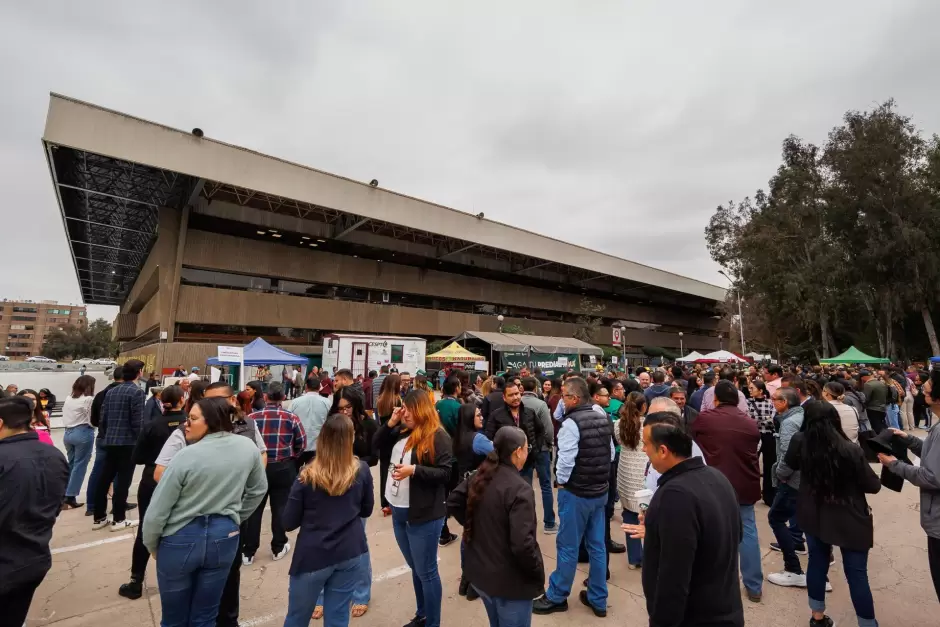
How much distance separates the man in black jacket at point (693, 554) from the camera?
1688 millimetres

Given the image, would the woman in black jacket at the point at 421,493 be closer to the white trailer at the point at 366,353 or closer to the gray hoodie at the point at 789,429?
the gray hoodie at the point at 789,429

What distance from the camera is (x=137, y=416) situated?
5215 mm

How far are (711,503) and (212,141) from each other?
2254 cm

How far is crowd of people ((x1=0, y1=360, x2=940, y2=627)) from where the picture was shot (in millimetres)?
1872

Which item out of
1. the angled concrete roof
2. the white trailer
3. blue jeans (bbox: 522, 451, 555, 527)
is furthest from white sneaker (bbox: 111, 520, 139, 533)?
the angled concrete roof

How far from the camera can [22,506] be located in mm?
2354

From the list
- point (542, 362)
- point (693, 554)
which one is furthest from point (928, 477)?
point (542, 362)

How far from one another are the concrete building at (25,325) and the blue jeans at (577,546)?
14879 cm

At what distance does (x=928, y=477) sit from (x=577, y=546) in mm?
2304

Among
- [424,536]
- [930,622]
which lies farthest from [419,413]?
[930,622]

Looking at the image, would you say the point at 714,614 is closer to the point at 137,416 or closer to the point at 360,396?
the point at 360,396

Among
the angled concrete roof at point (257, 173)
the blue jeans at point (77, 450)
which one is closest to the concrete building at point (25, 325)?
the angled concrete roof at point (257, 173)

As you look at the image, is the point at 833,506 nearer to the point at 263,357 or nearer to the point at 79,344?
the point at 263,357

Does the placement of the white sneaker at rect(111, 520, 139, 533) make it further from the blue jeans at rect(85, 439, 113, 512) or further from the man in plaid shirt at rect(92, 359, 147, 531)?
the blue jeans at rect(85, 439, 113, 512)
